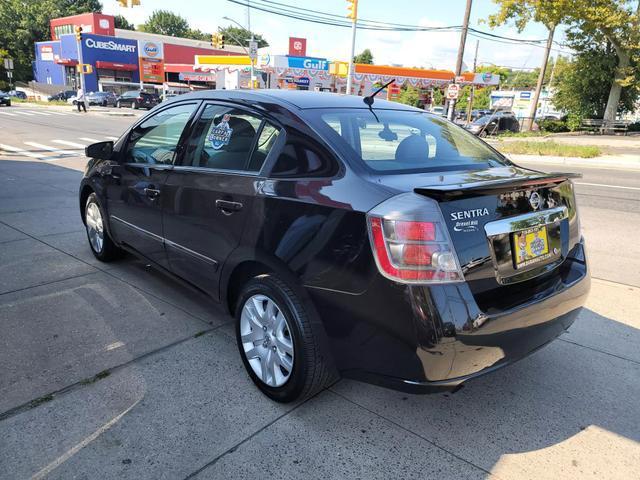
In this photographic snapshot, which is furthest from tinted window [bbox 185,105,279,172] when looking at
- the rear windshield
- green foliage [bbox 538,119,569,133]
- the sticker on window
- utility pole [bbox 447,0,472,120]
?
green foliage [bbox 538,119,569,133]

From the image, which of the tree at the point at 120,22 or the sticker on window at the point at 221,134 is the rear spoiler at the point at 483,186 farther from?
the tree at the point at 120,22

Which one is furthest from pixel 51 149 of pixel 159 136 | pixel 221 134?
pixel 221 134

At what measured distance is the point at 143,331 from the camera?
348 cm

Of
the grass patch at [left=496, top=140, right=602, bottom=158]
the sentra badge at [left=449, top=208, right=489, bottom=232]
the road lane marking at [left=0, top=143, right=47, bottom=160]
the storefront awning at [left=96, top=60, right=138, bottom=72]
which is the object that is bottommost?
the road lane marking at [left=0, top=143, right=47, bottom=160]

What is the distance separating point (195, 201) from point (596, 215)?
708 centimetres

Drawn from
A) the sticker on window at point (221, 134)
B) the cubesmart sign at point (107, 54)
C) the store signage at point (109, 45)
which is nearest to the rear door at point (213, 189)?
the sticker on window at point (221, 134)

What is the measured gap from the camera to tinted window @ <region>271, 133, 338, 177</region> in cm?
252

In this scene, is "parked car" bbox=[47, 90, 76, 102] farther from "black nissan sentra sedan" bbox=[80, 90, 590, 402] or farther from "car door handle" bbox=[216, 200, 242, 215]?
"car door handle" bbox=[216, 200, 242, 215]

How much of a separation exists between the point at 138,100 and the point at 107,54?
16.5 meters

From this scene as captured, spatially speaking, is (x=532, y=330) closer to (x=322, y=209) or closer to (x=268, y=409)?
(x=322, y=209)

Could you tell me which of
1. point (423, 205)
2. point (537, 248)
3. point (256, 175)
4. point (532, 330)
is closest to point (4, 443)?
point (256, 175)

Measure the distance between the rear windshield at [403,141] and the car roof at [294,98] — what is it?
0.10 m

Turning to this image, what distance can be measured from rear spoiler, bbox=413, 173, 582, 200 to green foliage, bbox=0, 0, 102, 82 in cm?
8602

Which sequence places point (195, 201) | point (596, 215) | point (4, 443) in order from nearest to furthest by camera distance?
point (4, 443), point (195, 201), point (596, 215)
